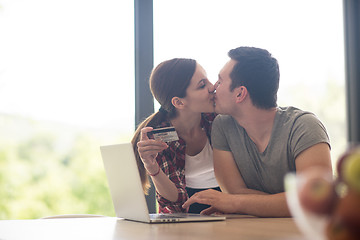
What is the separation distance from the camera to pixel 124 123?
293 centimetres

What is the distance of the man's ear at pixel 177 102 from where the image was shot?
7.05 feet

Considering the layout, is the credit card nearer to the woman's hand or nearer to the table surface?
the woman's hand

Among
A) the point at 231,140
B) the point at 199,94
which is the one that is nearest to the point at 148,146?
the point at 231,140

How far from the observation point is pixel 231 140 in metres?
1.90

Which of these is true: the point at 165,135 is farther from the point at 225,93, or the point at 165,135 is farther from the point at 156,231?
the point at 156,231

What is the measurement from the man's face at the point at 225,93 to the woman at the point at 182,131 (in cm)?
11

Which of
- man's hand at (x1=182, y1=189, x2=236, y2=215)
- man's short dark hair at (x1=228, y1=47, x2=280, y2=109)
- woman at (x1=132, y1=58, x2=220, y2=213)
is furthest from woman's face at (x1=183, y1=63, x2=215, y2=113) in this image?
man's hand at (x1=182, y1=189, x2=236, y2=215)

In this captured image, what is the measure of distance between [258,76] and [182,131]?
548 mm

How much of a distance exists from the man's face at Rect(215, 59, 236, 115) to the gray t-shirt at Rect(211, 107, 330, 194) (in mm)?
98

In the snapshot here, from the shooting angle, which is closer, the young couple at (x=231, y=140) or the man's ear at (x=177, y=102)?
the young couple at (x=231, y=140)

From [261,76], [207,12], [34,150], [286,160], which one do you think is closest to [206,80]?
[261,76]

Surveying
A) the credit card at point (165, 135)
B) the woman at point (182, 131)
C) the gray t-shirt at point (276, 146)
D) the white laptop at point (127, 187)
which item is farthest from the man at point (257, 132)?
the white laptop at point (127, 187)

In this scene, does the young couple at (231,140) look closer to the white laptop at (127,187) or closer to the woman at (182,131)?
the woman at (182,131)

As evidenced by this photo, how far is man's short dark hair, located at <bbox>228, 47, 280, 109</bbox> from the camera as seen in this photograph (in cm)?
189
